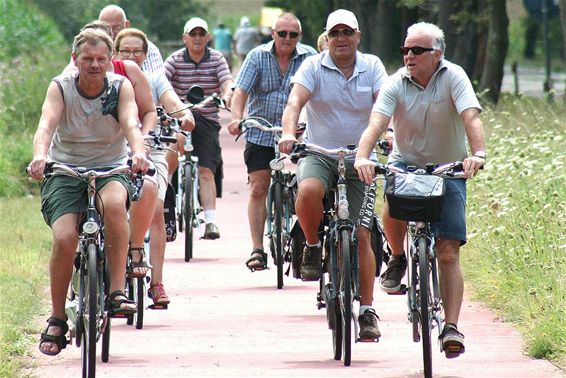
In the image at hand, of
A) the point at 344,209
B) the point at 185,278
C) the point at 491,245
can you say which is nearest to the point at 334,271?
the point at 344,209

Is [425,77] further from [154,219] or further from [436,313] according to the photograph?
[154,219]

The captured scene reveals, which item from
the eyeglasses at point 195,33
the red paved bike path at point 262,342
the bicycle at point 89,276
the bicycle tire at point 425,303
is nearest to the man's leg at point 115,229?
the bicycle at point 89,276

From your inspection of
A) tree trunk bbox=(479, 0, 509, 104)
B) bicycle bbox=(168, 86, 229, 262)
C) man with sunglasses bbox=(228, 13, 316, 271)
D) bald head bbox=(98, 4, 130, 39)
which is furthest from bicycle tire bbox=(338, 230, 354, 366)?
tree trunk bbox=(479, 0, 509, 104)

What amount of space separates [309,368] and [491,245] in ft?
11.2

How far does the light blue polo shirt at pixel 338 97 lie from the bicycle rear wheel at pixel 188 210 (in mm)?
4274

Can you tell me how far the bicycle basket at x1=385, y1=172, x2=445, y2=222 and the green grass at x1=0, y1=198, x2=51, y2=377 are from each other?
2.23 meters

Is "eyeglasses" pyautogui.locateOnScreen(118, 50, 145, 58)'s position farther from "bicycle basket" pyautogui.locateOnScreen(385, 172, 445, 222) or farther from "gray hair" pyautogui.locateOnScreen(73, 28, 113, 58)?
"bicycle basket" pyautogui.locateOnScreen(385, 172, 445, 222)

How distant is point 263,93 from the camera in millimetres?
12938

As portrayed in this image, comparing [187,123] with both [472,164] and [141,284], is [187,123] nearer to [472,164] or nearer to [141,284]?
[141,284]

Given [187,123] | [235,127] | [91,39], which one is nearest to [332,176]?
[187,123]

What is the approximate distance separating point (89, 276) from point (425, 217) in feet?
5.84

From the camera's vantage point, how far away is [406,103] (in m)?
8.88

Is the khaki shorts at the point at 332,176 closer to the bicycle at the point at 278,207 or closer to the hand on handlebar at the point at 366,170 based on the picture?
the hand on handlebar at the point at 366,170

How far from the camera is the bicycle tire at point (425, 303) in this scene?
8.42 m
